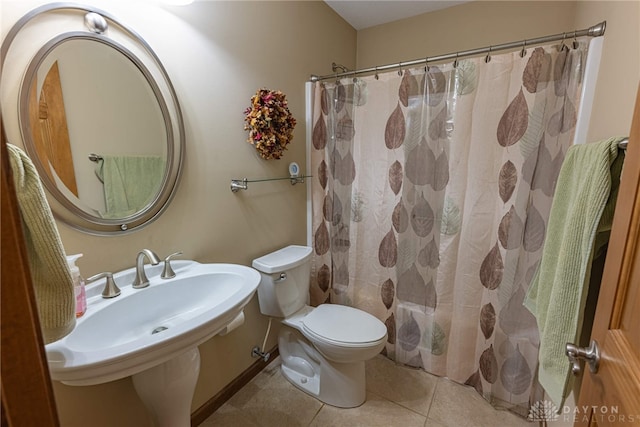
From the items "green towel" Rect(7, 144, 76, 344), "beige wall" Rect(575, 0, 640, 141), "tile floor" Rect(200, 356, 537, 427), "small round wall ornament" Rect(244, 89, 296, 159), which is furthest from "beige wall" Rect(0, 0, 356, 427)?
"beige wall" Rect(575, 0, 640, 141)

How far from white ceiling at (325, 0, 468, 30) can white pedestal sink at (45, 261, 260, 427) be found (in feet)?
6.52

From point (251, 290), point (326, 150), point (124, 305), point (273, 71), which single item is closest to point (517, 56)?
point (326, 150)

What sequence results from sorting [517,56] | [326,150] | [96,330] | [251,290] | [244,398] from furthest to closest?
[326,150], [244,398], [517,56], [251,290], [96,330]

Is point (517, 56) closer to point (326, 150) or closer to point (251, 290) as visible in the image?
point (326, 150)

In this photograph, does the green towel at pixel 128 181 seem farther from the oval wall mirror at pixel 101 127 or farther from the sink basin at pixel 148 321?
the sink basin at pixel 148 321

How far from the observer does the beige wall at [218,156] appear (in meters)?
1.06

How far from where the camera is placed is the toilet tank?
5.25 ft

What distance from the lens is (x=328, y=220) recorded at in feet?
6.73

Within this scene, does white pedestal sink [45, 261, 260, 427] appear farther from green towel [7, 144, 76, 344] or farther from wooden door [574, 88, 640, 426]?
wooden door [574, 88, 640, 426]

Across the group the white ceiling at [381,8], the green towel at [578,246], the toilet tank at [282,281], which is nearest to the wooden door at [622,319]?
the green towel at [578,246]

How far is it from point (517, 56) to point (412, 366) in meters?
1.87

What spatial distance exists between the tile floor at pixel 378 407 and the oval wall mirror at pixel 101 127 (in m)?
1.16

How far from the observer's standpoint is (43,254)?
1.89ft

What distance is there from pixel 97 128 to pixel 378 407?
73.7 inches
